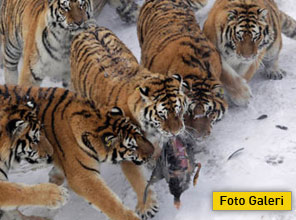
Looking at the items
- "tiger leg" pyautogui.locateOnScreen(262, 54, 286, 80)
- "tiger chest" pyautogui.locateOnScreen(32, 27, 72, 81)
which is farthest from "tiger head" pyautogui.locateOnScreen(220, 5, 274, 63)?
"tiger chest" pyautogui.locateOnScreen(32, 27, 72, 81)

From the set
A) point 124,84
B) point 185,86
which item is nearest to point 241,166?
point 185,86

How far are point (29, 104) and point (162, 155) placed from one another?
0.83 meters

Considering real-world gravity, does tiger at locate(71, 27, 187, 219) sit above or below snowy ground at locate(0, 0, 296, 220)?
above

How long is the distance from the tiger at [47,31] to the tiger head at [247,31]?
3.36ft

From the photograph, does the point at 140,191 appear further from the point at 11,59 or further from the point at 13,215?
the point at 11,59

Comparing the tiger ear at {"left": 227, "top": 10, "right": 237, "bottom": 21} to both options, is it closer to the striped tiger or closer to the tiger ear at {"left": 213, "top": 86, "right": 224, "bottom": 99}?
the tiger ear at {"left": 213, "top": 86, "right": 224, "bottom": 99}

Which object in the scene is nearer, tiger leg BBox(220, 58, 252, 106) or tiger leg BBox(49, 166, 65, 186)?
tiger leg BBox(49, 166, 65, 186)

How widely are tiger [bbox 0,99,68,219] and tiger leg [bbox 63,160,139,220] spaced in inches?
4.5

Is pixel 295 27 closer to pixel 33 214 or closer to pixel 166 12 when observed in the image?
pixel 166 12

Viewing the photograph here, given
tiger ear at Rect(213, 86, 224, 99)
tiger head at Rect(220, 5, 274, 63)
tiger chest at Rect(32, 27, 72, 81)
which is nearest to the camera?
tiger ear at Rect(213, 86, 224, 99)

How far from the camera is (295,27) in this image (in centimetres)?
434

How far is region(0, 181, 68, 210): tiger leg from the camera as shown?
2.75 metres

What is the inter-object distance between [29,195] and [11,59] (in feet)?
7.33

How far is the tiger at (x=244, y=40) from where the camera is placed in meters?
3.65
